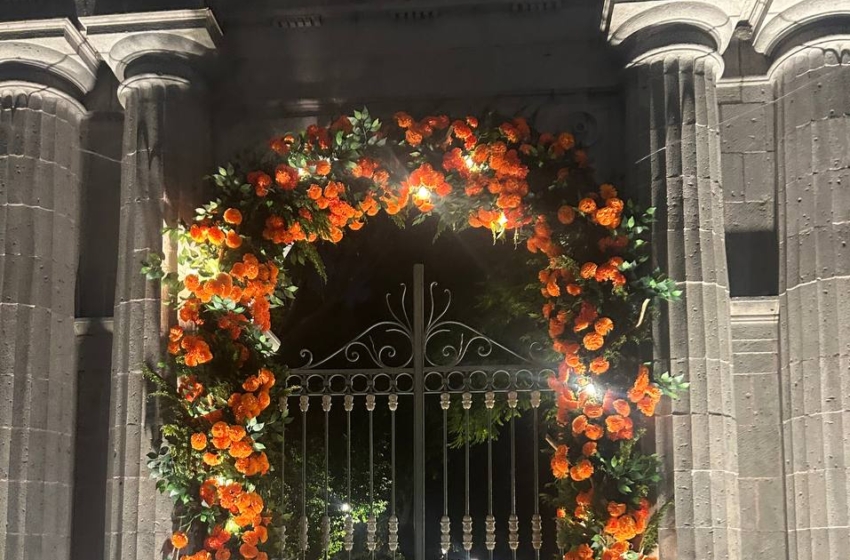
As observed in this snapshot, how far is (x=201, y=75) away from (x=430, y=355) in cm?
443

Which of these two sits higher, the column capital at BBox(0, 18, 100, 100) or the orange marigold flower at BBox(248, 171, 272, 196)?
the column capital at BBox(0, 18, 100, 100)

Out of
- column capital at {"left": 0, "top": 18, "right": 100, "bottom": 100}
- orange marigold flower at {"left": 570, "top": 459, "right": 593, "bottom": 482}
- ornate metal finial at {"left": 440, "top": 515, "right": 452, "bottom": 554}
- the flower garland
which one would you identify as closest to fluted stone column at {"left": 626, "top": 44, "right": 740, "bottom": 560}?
the flower garland

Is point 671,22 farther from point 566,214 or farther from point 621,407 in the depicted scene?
point 621,407

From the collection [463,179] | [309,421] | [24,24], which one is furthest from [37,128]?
[309,421]

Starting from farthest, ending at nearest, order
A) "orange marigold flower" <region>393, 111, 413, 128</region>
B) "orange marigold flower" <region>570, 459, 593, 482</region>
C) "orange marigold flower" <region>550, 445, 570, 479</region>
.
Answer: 1. "orange marigold flower" <region>393, 111, 413, 128</region>
2. "orange marigold flower" <region>550, 445, 570, 479</region>
3. "orange marigold flower" <region>570, 459, 593, 482</region>

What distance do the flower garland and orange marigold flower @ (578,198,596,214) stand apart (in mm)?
14

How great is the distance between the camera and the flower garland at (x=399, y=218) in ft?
18.7

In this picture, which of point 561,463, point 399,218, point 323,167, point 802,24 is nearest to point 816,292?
point 802,24

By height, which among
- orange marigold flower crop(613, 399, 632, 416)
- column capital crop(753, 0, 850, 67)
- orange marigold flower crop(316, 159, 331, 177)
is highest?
column capital crop(753, 0, 850, 67)

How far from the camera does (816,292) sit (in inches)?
231

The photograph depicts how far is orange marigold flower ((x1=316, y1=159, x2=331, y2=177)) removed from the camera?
620 centimetres

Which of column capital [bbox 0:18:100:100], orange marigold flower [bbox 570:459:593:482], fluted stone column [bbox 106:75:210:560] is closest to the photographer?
orange marigold flower [bbox 570:459:593:482]

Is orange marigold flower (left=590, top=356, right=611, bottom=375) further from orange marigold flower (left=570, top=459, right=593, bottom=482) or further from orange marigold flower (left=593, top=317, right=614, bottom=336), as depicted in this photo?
orange marigold flower (left=570, top=459, right=593, bottom=482)

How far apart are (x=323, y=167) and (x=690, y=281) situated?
246 centimetres
